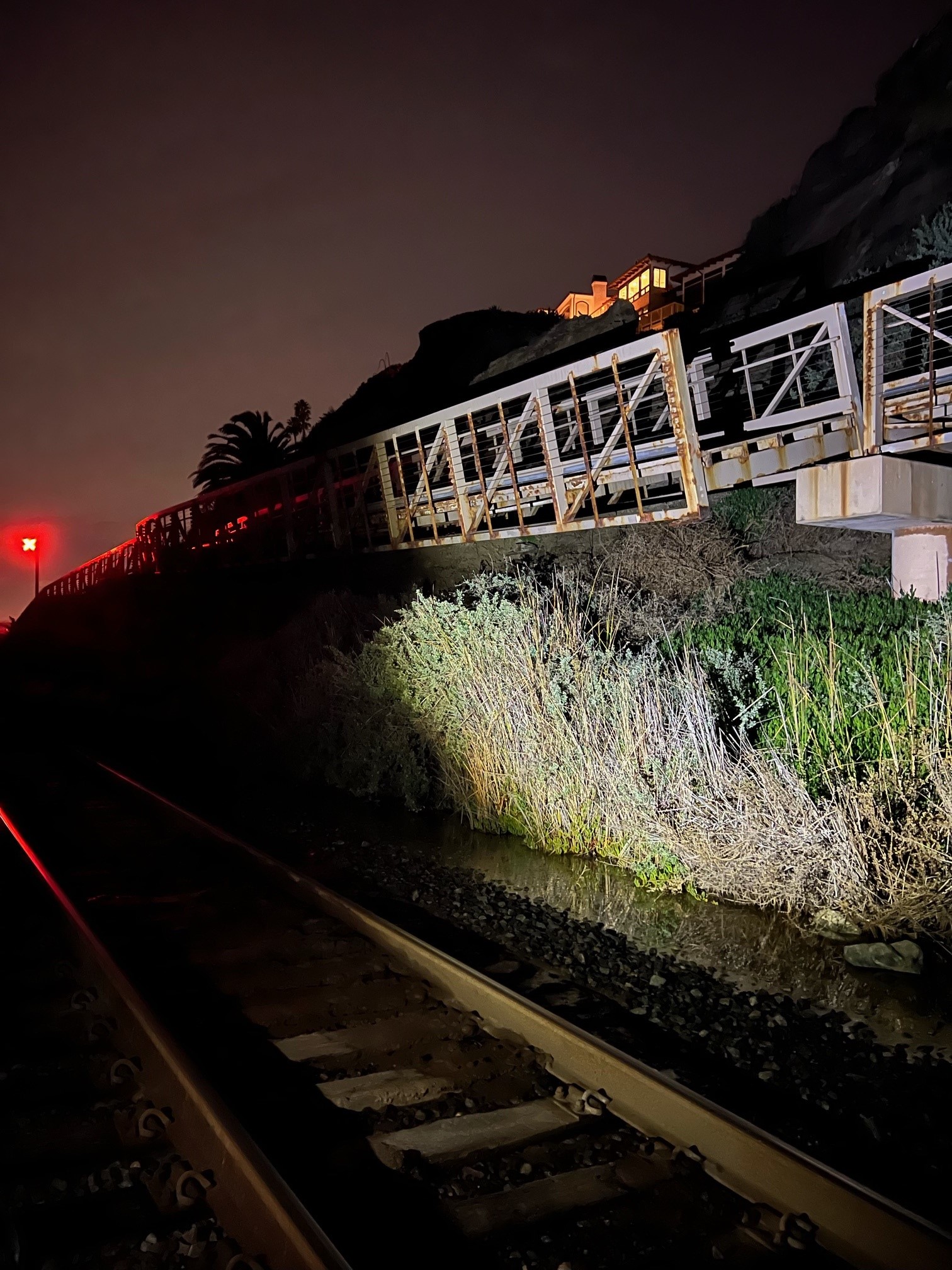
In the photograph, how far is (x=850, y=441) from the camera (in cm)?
1103

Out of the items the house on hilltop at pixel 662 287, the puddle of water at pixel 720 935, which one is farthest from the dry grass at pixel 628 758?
the house on hilltop at pixel 662 287

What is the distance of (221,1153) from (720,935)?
3806 mm

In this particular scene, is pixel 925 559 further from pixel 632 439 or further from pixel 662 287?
pixel 662 287

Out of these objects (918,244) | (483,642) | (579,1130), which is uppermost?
(918,244)

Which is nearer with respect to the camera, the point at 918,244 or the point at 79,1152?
the point at 79,1152

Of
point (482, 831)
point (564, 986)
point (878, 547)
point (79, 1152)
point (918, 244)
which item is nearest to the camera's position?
point (79, 1152)

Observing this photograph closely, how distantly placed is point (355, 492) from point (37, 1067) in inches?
659

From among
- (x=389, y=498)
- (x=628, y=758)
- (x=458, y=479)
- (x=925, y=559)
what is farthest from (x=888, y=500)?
(x=389, y=498)

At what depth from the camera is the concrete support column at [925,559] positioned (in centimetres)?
980

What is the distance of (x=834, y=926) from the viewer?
5.71 m

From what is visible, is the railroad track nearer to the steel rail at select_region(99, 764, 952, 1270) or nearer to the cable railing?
the steel rail at select_region(99, 764, 952, 1270)

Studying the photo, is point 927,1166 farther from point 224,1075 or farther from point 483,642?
point 483,642

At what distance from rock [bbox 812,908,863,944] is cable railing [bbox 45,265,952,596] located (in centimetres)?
595

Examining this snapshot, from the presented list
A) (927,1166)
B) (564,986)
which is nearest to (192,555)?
(564,986)
